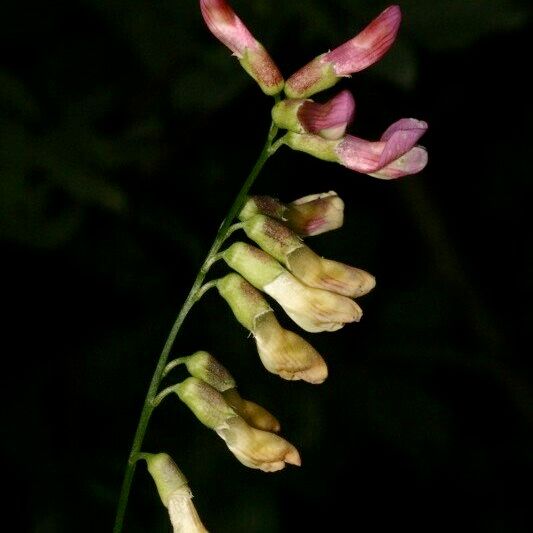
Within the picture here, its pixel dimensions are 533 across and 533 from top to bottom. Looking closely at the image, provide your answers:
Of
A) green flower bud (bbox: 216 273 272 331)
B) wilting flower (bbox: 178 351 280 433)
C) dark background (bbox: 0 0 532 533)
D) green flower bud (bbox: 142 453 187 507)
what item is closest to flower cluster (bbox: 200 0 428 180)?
green flower bud (bbox: 216 273 272 331)

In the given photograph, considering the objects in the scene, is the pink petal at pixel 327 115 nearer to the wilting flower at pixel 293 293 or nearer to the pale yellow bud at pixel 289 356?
the wilting flower at pixel 293 293

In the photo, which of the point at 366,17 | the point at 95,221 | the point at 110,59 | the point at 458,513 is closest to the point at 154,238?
the point at 95,221

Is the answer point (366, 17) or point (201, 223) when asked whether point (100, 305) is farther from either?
point (366, 17)

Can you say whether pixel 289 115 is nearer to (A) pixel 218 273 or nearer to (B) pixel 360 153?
(B) pixel 360 153

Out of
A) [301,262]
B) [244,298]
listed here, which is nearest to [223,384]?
[244,298]

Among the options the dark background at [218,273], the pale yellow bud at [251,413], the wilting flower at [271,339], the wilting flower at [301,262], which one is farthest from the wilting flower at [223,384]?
the dark background at [218,273]

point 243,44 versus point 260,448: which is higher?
point 243,44

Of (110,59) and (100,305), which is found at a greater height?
(110,59)
